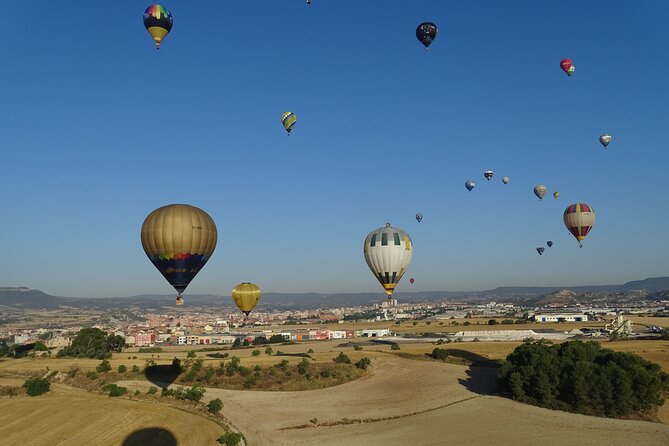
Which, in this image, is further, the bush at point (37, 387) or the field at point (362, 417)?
the bush at point (37, 387)

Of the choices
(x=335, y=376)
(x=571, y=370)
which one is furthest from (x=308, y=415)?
(x=571, y=370)

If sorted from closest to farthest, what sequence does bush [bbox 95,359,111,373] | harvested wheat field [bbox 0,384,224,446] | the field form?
the field → harvested wheat field [bbox 0,384,224,446] → bush [bbox 95,359,111,373]

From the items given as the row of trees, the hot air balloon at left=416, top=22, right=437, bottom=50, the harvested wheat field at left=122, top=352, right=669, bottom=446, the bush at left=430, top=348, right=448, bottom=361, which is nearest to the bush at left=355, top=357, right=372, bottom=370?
the harvested wheat field at left=122, top=352, right=669, bottom=446

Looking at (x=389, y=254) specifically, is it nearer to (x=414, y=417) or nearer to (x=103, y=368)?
(x=414, y=417)

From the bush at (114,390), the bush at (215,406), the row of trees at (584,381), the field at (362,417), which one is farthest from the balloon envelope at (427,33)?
the bush at (114,390)

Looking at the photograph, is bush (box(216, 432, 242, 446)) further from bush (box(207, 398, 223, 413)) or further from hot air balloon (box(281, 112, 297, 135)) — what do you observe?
hot air balloon (box(281, 112, 297, 135))

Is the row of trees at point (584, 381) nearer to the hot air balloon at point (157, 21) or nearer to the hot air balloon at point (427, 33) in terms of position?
the hot air balloon at point (427, 33)
